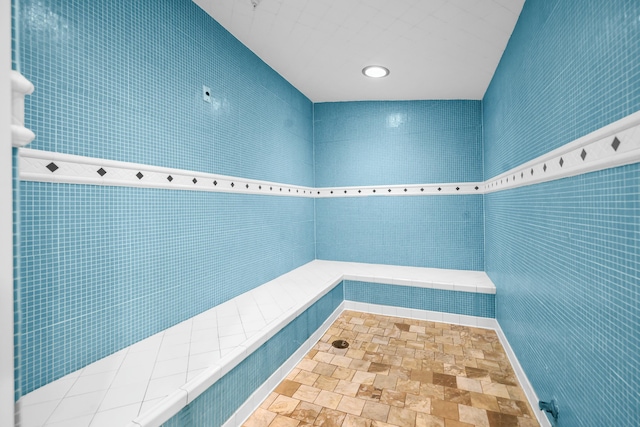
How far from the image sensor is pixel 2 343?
582 mm

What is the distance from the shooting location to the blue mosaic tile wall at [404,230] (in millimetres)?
3848

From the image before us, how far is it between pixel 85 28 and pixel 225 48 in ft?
4.01

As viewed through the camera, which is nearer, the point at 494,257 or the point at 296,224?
the point at 494,257

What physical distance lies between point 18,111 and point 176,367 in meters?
1.45

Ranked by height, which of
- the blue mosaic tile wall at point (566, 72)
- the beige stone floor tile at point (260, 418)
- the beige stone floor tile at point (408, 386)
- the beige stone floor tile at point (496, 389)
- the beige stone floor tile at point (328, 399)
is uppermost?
A: the blue mosaic tile wall at point (566, 72)

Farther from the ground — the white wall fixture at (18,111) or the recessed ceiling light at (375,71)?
the recessed ceiling light at (375,71)

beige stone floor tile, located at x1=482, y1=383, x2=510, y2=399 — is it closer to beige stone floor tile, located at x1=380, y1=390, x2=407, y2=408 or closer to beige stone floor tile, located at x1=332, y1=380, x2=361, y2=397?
beige stone floor tile, located at x1=380, y1=390, x2=407, y2=408

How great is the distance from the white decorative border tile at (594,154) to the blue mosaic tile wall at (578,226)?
4 cm

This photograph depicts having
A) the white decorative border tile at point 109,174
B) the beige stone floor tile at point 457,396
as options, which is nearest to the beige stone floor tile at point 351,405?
the beige stone floor tile at point 457,396

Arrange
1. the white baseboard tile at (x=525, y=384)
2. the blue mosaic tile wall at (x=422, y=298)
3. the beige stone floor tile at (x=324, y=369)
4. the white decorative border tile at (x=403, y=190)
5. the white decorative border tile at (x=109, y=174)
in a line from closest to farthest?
the white decorative border tile at (x=109, y=174), the white baseboard tile at (x=525, y=384), the beige stone floor tile at (x=324, y=369), the blue mosaic tile wall at (x=422, y=298), the white decorative border tile at (x=403, y=190)

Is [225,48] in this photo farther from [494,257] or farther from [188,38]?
[494,257]

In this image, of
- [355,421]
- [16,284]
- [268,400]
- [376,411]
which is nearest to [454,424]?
[376,411]

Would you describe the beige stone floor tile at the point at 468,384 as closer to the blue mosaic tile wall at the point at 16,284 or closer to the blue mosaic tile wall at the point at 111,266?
the blue mosaic tile wall at the point at 111,266

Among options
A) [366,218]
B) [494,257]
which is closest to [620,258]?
[494,257]
